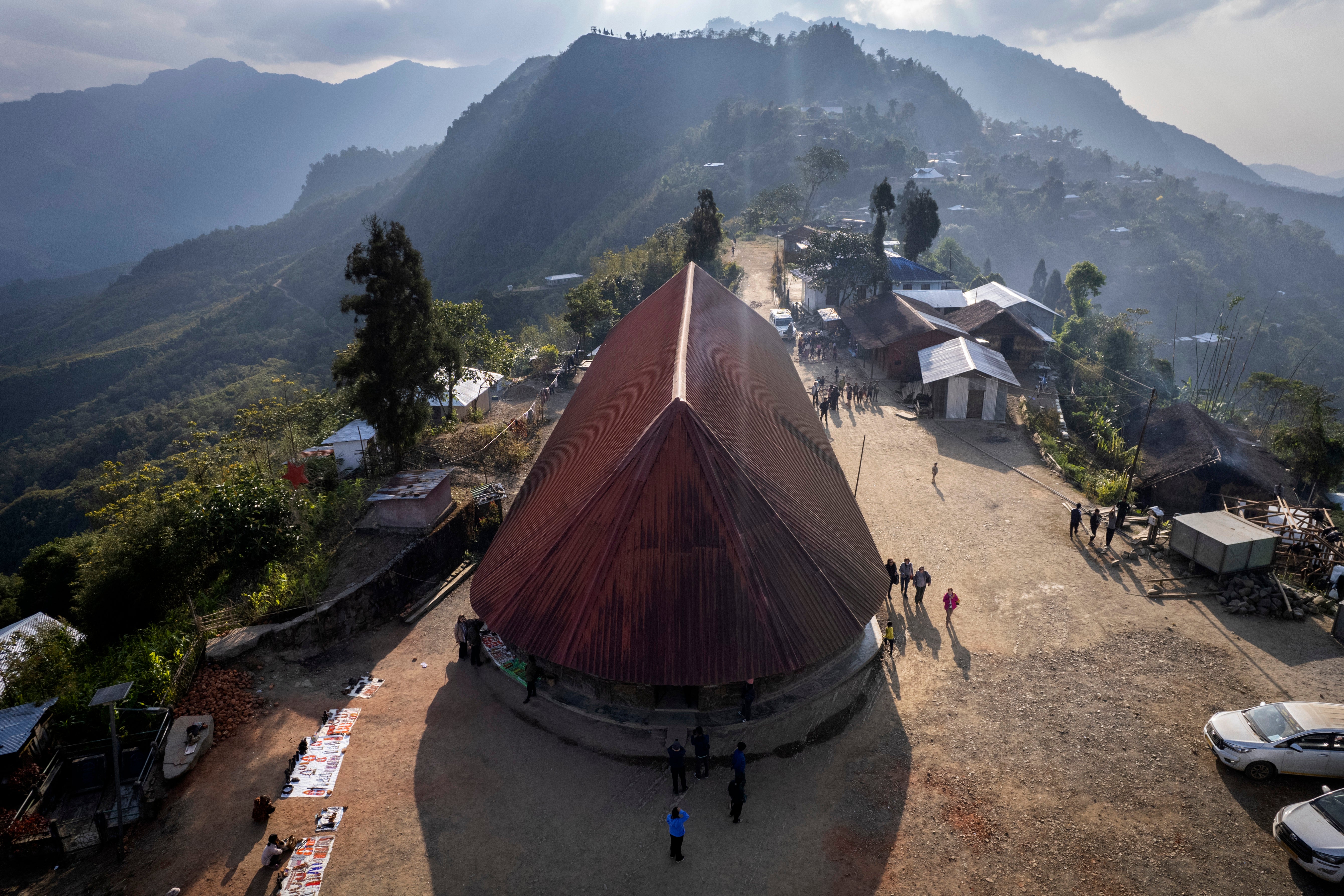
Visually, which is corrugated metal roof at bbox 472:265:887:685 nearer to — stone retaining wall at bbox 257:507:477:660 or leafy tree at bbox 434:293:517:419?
stone retaining wall at bbox 257:507:477:660

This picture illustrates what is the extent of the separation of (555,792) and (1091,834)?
27.6 feet

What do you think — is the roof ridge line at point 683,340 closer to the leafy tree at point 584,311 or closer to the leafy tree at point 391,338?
the leafy tree at point 391,338

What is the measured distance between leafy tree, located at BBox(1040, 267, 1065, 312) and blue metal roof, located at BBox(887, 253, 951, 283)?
39.7 meters

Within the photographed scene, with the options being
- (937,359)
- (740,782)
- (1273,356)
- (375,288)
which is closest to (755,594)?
(740,782)

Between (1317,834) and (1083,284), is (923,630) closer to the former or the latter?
(1317,834)

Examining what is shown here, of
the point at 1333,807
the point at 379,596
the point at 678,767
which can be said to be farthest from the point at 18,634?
the point at 1333,807

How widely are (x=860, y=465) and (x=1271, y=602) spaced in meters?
11.6

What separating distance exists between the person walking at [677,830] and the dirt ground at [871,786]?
20cm

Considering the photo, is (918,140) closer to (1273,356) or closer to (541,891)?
(1273,356)

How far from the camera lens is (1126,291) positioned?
113312 mm

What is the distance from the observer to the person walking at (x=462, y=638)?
13.9m

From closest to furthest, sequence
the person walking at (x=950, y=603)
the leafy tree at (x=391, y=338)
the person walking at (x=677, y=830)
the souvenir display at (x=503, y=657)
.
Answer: the person walking at (x=677, y=830) → the souvenir display at (x=503, y=657) → the person walking at (x=950, y=603) → the leafy tree at (x=391, y=338)

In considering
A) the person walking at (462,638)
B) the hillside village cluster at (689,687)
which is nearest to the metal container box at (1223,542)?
the hillside village cluster at (689,687)

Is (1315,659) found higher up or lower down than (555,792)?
higher up
